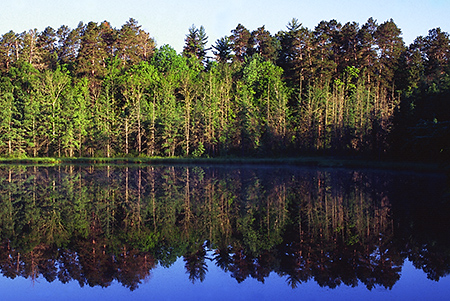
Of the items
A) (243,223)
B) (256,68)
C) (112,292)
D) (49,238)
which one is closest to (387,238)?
(243,223)

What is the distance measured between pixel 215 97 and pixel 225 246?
44.7m

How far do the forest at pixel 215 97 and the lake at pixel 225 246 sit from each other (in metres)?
Result: 24.4

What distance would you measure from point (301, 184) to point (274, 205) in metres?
7.77

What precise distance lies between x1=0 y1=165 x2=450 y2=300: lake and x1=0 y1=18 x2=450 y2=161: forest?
24.4m

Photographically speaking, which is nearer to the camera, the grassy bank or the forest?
the grassy bank

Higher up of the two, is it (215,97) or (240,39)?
(240,39)

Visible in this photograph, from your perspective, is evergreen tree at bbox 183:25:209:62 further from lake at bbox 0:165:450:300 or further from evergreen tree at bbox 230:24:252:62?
lake at bbox 0:165:450:300

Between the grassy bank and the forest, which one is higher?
the forest

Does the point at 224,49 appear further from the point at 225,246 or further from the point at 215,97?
the point at 225,246

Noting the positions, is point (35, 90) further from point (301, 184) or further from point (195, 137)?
point (301, 184)

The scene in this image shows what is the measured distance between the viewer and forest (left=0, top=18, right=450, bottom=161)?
51281mm

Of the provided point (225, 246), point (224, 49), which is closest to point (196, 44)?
point (224, 49)

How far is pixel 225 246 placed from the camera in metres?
11.9

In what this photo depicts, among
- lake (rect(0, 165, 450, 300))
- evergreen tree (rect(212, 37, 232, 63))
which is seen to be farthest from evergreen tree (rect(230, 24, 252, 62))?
lake (rect(0, 165, 450, 300))
